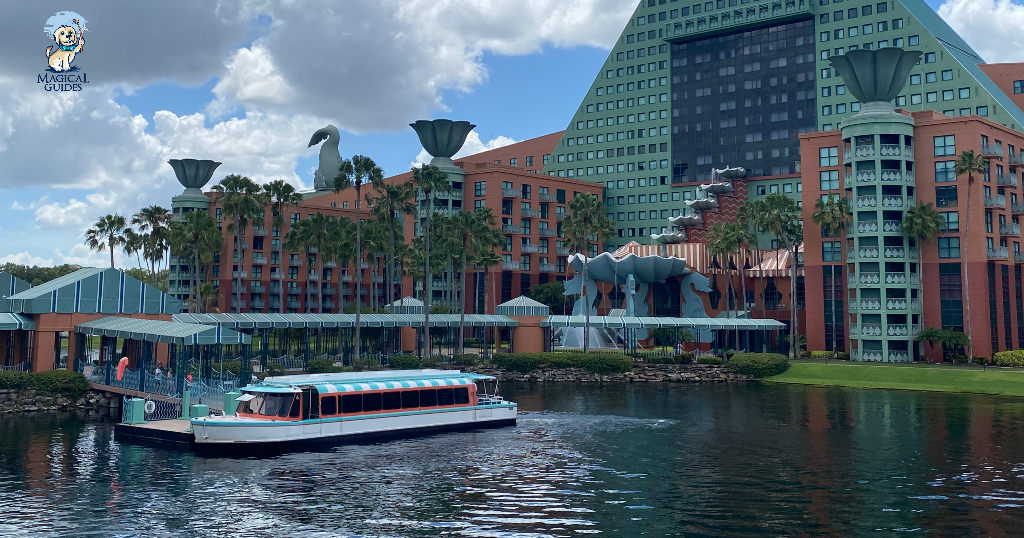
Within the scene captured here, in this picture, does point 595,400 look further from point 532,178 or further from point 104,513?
point 532,178

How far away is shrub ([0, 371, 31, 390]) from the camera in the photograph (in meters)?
62.3

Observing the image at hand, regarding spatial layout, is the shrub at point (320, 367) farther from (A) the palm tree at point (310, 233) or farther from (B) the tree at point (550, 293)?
(B) the tree at point (550, 293)

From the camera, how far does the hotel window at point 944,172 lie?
102 m

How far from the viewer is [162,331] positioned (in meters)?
61.0

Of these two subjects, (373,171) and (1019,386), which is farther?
(373,171)

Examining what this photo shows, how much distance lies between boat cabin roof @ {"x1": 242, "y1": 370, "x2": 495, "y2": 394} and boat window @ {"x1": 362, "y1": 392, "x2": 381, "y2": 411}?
451 mm

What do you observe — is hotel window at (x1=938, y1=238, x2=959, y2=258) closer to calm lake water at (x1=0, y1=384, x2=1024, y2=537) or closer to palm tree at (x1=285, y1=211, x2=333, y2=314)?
calm lake water at (x1=0, y1=384, x2=1024, y2=537)

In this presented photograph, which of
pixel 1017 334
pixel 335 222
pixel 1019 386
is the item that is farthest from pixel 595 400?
pixel 1017 334

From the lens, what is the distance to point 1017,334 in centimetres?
10250

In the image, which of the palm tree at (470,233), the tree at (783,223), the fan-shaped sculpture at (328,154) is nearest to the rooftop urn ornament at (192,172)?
the fan-shaped sculpture at (328,154)

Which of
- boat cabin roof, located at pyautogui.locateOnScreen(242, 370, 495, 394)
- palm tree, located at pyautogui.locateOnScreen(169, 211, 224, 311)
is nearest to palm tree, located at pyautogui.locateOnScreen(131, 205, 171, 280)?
palm tree, located at pyautogui.locateOnScreen(169, 211, 224, 311)

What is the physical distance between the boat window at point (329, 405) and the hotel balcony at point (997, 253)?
81.1m

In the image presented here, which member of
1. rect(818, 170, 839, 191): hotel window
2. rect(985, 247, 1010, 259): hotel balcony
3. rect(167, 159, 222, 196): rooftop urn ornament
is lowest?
rect(985, 247, 1010, 259): hotel balcony

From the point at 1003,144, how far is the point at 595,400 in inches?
2599
